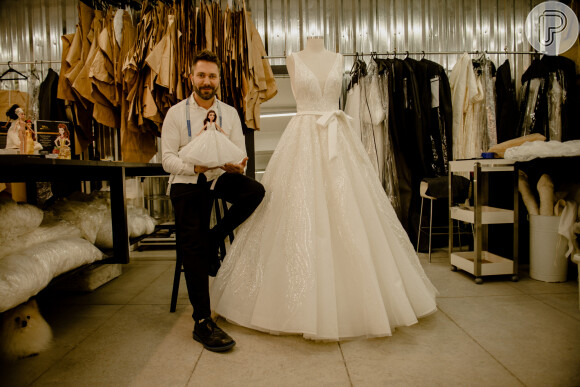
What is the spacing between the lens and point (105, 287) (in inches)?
97.1

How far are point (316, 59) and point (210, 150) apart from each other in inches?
36.7

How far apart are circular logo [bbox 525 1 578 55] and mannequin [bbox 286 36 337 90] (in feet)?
8.31

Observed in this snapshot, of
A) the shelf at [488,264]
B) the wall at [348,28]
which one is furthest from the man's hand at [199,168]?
the wall at [348,28]

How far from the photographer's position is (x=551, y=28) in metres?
3.54

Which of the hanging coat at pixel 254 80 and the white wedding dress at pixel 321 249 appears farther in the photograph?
the hanging coat at pixel 254 80

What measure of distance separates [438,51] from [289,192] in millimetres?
2858

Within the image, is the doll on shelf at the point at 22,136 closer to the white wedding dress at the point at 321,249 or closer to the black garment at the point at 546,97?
the white wedding dress at the point at 321,249

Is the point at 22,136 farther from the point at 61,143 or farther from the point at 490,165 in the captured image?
the point at 490,165

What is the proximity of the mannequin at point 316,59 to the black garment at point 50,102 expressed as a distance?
233cm

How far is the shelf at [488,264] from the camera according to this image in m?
2.38

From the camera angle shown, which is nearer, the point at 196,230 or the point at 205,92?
the point at 196,230

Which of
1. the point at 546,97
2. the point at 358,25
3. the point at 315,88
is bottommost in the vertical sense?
the point at 315,88

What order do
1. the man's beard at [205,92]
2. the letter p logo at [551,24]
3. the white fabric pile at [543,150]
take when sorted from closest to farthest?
the man's beard at [205,92]
the white fabric pile at [543,150]
the letter p logo at [551,24]

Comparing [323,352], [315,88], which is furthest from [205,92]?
[323,352]
